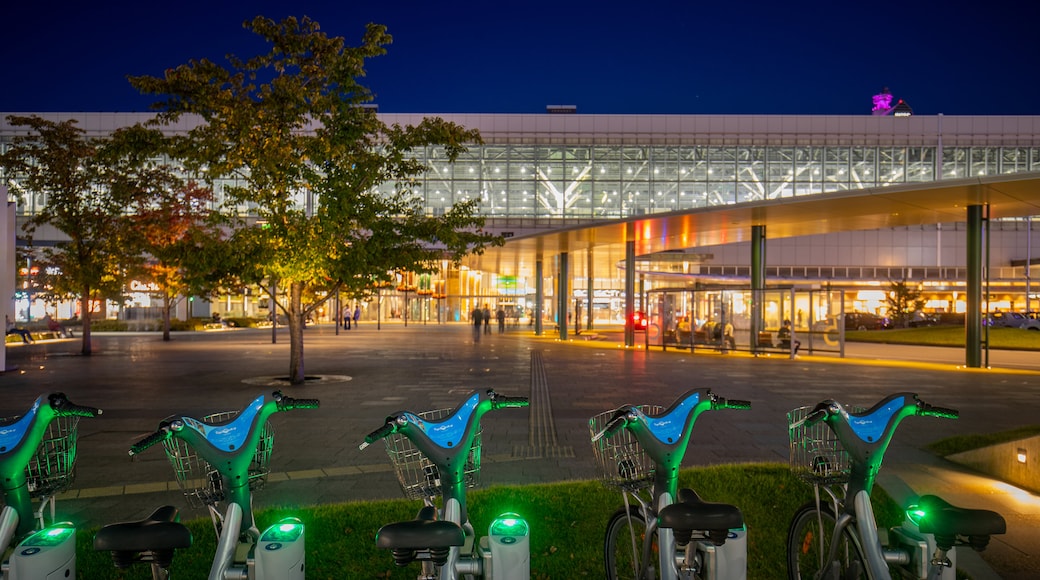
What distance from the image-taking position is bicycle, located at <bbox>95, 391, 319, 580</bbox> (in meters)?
3.49

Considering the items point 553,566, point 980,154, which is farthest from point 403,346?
point 980,154

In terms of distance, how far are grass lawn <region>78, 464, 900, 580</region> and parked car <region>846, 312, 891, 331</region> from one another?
4833 cm

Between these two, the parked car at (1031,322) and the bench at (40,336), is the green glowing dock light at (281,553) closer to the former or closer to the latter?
the bench at (40,336)

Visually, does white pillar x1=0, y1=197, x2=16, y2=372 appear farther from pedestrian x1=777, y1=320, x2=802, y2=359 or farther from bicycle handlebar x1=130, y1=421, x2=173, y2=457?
pedestrian x1=777, y1=320, x2=802, y2=359

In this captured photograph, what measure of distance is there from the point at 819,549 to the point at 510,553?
184cm

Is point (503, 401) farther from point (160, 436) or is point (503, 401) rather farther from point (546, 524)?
point (546, 524)

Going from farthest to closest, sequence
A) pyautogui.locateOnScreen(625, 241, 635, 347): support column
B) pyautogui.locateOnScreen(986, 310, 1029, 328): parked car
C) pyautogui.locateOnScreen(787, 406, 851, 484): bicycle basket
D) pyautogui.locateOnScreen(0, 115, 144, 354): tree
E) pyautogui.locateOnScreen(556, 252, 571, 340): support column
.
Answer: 1. pyautogui.locateOnScreen(986, 310, 1029, 328): parked car
2. pyautogui.locateOnScreen(556, 252, 571, 340): support column
3. pyautogui.locateOnScreen(625, 241, 635, 347): support column
4. pyautogui.locateOnScreen(0, 115, 144, 354): tree
5. pyautogui.locateOnScreen(787, 406, 851, 484): bicycle basket

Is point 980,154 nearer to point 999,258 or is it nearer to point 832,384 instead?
point 999,258

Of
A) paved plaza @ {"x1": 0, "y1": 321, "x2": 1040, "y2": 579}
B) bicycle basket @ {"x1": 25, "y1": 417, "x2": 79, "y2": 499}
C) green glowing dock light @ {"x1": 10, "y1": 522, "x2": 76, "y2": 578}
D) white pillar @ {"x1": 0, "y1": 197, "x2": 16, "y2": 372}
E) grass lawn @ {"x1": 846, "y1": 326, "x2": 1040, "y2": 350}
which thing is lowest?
paved plaza @ {"x1": 0, "y1": 321, "x2": 1040, "y2": 579}

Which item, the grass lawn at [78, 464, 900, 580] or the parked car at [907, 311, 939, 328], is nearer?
the grass lawn at [78, 464, 900, 580]

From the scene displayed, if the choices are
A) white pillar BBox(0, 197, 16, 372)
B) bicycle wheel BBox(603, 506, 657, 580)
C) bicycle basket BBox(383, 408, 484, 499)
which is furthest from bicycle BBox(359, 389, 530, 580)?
white pillar BBox(0, 197, 16, 372)

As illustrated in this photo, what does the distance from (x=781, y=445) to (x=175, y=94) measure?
43.4 feet

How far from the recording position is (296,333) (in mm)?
16734

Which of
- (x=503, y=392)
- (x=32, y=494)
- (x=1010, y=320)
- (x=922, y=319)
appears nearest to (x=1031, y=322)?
(x=1010, y=320)
